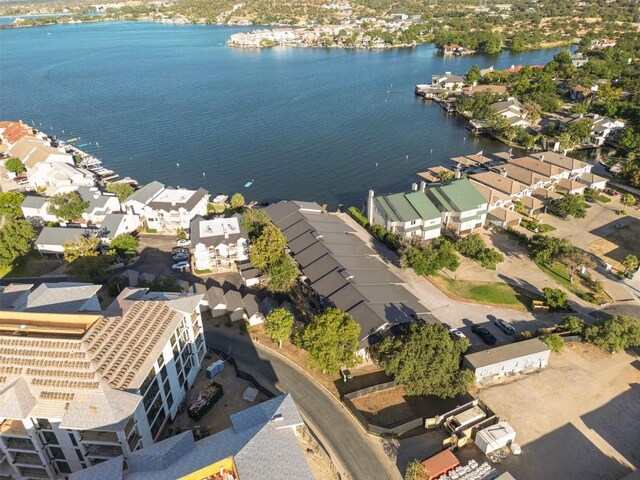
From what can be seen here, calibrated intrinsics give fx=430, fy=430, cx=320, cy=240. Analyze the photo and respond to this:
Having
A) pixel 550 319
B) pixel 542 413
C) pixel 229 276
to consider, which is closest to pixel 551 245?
pixel 550 319

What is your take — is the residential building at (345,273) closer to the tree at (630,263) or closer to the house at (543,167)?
the tree at (630,263)

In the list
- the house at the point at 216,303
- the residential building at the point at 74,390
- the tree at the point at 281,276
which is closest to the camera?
the residential building at the point at 74,390

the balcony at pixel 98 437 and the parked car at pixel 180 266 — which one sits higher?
the balcony at pixel 98 437

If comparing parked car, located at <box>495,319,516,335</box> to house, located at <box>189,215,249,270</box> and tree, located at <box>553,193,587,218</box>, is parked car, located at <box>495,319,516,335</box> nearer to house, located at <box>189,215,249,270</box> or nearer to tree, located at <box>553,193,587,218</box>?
tree, located at <box>553,193,587,218</box>

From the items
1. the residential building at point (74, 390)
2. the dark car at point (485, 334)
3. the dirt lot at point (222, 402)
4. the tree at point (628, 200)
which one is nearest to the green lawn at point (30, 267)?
the residential building at point (74, 390)

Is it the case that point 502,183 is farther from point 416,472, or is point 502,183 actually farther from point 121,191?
point 121,191

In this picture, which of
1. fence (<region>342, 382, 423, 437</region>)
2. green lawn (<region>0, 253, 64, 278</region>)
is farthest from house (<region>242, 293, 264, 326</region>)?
green lawn (<region>0, 253, 64, 278</region>)

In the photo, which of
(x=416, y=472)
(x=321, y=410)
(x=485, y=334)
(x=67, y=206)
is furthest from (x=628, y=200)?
(x=67, y=206)
